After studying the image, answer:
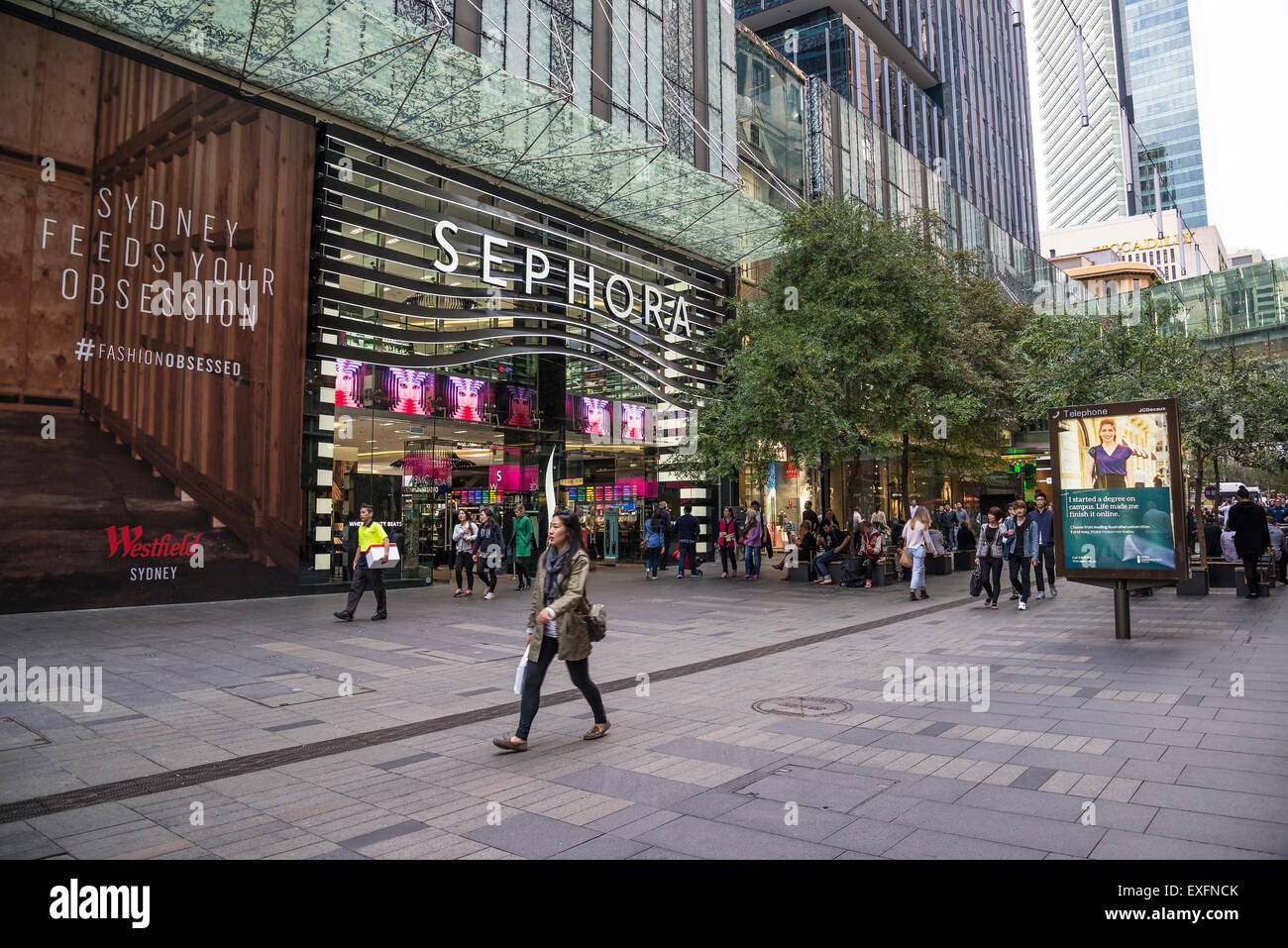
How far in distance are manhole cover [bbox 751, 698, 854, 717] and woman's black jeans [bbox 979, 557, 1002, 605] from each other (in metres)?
8.76

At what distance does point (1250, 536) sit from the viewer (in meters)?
14.4

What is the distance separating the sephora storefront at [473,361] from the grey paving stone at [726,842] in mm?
11345

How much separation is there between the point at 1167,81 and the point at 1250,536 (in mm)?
183458

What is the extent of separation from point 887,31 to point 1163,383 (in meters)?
46.1

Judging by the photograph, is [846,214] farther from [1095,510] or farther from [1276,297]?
[1276,297]

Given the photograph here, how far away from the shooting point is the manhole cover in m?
6.68

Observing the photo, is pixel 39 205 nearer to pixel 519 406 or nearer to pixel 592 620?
pixel 519 406

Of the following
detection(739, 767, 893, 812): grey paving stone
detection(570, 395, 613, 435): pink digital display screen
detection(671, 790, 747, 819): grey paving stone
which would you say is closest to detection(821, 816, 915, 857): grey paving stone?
detection(739, 767, 893, 812): grey paving stone

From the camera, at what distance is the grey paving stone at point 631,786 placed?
463cm

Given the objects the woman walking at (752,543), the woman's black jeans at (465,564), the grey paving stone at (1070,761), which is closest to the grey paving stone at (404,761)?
the grey paving stone at (1070,761)

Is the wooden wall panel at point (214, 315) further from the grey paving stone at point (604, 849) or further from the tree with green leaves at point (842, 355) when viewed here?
the grey paving stone at point (604, 849)
